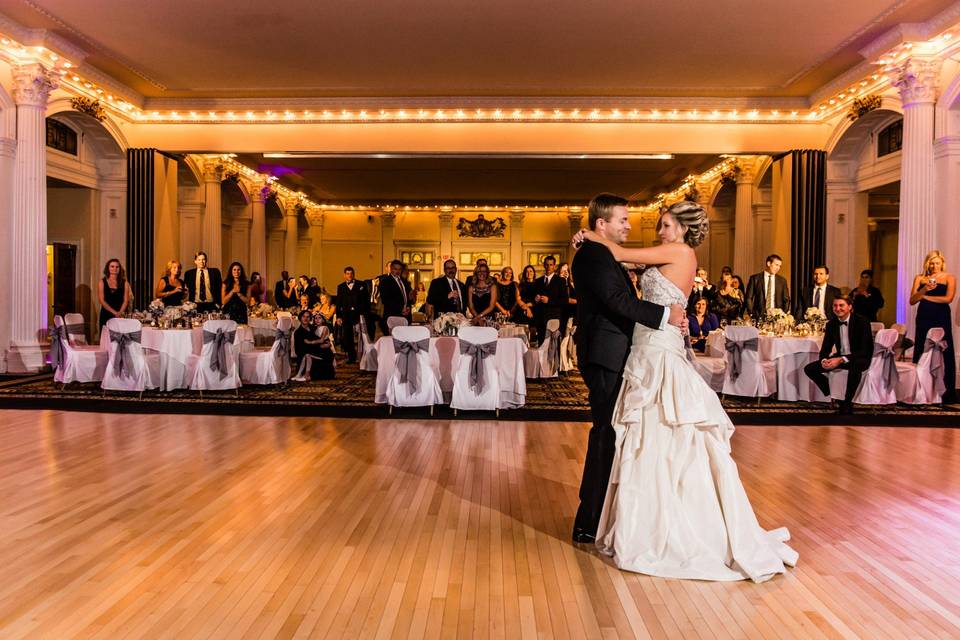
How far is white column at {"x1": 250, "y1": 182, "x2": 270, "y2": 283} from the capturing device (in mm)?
17453

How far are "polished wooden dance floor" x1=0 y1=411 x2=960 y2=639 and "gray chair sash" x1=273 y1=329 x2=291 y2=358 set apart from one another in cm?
345

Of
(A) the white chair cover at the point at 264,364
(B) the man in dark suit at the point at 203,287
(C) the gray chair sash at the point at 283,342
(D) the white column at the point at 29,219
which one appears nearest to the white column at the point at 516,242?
(B) the man in dark suit at the point at 203,287

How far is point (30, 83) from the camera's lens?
10.0m

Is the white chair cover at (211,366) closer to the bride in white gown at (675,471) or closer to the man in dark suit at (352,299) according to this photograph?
the man in dark suit at (352,299)

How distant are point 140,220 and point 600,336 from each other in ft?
36.9

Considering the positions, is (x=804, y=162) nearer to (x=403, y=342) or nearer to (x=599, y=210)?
(x=403, y=342)

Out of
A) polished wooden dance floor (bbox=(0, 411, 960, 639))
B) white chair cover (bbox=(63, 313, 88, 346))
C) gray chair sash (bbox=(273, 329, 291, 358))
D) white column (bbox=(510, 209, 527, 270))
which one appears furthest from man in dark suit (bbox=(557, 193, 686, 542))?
white column (bbox=(510, 209, 527, 270))

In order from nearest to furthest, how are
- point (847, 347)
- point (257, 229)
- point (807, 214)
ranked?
point (847, 347)
point (807, 214)
point (257, 229)

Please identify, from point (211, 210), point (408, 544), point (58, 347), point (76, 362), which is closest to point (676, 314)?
point (408, 544)

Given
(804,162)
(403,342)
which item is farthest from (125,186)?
(804,162)

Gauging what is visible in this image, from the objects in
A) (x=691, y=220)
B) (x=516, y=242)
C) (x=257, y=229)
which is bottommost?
(x=691, y=220)

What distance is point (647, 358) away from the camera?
334 cm

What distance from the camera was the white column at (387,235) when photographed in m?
24.3

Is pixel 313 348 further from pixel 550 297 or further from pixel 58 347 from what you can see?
pixel 550 297
